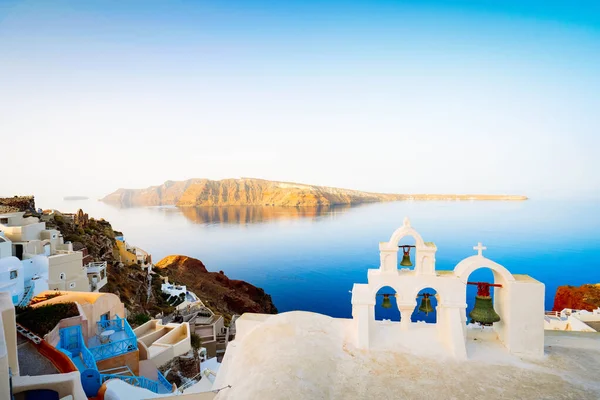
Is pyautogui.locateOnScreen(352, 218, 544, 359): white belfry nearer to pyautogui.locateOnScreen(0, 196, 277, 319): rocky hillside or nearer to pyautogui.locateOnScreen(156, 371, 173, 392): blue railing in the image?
pyautogui.locateOnScreen(156, 371, 173, 392): blue railing

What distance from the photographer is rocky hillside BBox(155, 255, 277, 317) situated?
41375 mm

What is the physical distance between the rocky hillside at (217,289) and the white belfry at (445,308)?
32.6m

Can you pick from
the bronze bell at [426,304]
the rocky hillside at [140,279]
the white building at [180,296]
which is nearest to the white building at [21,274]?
the rocky hillside at [140,279]

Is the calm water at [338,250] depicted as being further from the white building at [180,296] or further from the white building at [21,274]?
the white building at [21,274]

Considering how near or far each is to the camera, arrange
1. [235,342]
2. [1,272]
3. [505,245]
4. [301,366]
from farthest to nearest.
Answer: [505,245] → [1,272] → [235,342] → [301,366]

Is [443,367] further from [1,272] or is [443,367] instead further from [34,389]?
[1,272]

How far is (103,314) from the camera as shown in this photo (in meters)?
13.7

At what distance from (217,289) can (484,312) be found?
41.9 meters

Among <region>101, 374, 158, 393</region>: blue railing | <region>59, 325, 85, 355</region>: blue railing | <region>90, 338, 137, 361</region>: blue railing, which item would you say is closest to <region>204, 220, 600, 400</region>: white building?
<region>101, 374, 158, 393</region>: blue railing

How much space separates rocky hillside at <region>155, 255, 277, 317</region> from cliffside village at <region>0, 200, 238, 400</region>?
1340 cm

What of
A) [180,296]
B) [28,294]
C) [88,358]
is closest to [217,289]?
[180,296]

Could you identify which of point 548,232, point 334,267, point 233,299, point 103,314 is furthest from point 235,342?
point 548,232

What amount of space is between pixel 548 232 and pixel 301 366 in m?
116

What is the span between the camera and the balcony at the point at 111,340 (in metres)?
11.7
